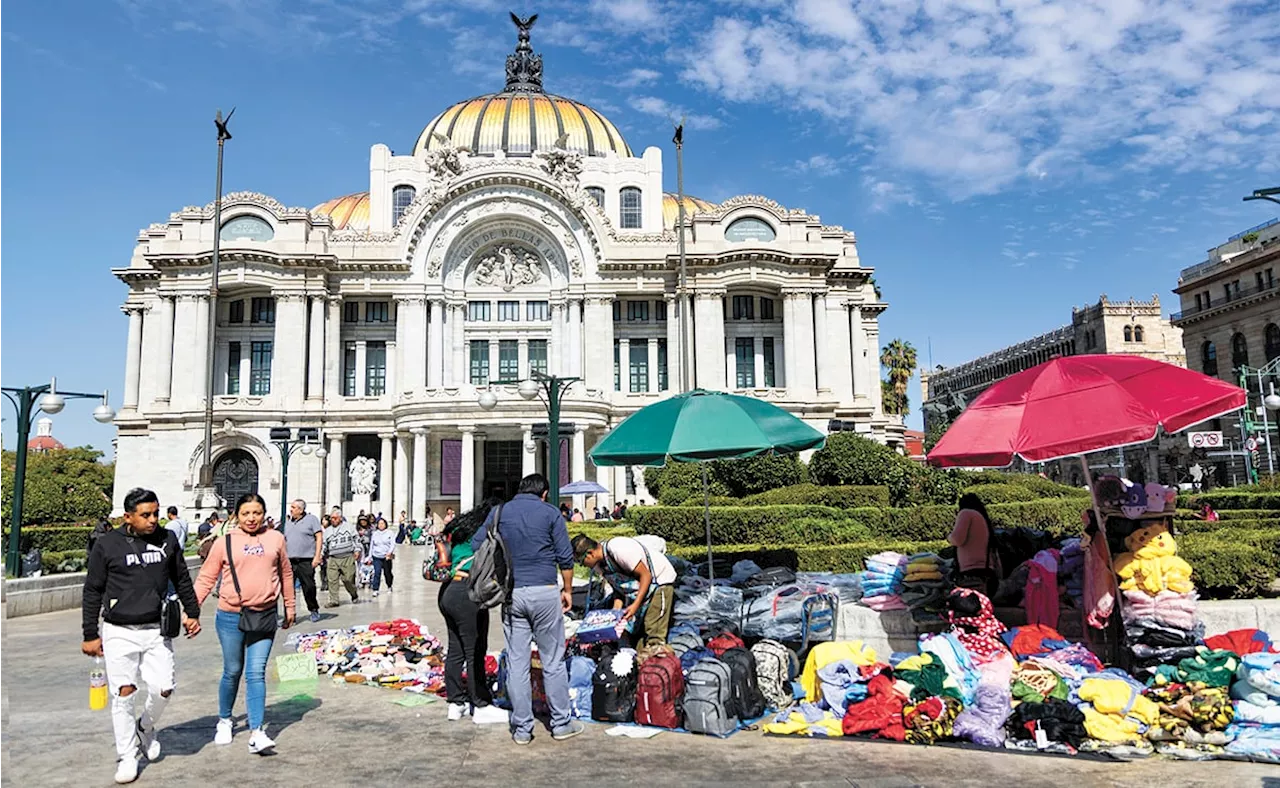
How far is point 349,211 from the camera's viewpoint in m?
55.0

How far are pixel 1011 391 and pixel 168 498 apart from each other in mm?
41980

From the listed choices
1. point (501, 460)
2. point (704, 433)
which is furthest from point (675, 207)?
point (704, 433)

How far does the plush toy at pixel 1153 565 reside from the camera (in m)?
7.15

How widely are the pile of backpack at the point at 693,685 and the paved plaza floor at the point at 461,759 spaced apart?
210mm

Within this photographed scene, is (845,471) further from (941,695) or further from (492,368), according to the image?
(492,368)

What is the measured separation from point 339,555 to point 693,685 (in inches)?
405

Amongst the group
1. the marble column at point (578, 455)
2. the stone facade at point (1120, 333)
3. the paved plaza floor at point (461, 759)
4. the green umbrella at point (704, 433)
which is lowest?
the paved plaza floor at point (461, 759)

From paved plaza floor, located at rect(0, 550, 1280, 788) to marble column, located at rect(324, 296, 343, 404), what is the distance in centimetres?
3690

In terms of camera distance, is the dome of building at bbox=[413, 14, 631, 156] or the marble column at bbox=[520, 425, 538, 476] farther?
the dome of building at bbox=[413, 14, 631, 156]

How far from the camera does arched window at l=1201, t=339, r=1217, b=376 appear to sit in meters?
58.2

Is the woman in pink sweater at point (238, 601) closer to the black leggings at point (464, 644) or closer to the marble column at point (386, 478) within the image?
the black leggings at point (464, 644)

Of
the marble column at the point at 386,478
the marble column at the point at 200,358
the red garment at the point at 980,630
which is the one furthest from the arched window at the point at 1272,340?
the marble column at the point at 200,358

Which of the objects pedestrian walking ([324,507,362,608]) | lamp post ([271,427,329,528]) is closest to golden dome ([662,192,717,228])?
lamp post ([271,427,329,528])

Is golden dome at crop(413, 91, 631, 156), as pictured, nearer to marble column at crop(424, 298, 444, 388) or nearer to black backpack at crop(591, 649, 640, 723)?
marble column at crop(424, 298, 444, 388)
